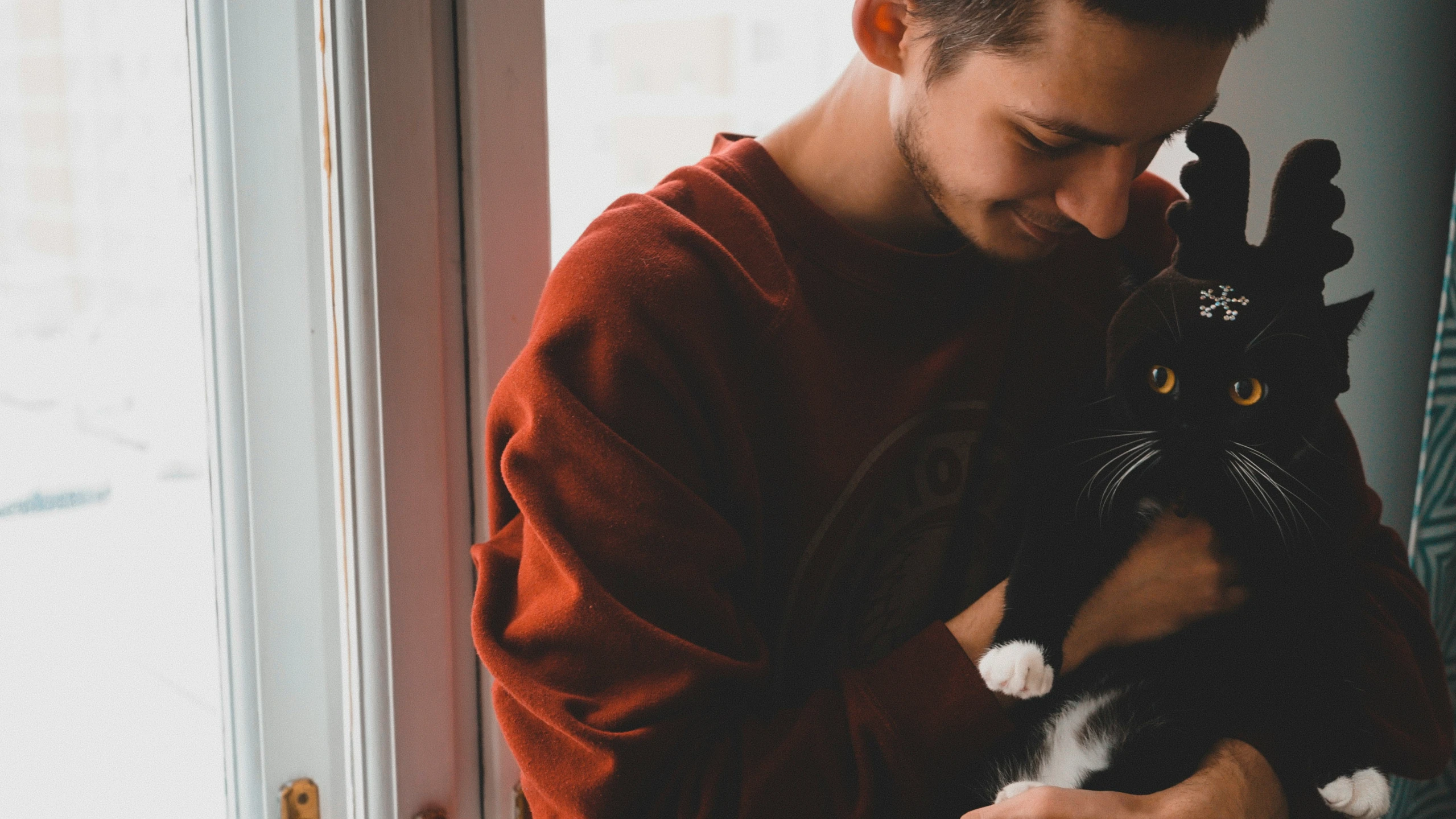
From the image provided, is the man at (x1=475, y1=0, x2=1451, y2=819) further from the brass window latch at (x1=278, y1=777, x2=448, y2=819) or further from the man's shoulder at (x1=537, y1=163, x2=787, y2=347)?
the brass window latch at (x1=278, y1=777, x2=448, y2=819)

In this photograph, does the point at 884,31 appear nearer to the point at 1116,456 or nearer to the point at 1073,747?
the point at 1116,456

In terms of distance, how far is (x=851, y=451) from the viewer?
81 centimetres

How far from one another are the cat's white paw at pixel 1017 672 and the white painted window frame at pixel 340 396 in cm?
56

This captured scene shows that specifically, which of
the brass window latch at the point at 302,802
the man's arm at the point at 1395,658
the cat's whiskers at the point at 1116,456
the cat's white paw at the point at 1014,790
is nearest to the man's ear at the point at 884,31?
the cat's whiskers at the point at 1116,456

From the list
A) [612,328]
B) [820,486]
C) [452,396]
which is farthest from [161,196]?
[820,486]

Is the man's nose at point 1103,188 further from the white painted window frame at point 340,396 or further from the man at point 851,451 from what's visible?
the white painted window frame at point 340,396

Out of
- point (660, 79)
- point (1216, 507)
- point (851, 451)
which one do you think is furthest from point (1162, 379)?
point (660, 79)

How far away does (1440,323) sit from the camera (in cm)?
107

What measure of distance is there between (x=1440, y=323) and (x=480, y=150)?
3.56 feet

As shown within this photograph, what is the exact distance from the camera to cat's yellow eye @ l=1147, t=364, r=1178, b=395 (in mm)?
656

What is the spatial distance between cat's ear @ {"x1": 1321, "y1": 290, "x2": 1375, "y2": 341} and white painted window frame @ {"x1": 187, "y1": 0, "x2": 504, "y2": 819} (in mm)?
728

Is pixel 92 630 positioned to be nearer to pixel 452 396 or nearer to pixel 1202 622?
pixel 452 396

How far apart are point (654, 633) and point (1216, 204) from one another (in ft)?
1.63

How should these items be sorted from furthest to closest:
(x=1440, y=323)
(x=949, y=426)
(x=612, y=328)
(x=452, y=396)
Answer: (x=1440, y=323)
(x=452, y=396)
(x=949, y=426)
(x=612, y=328)
